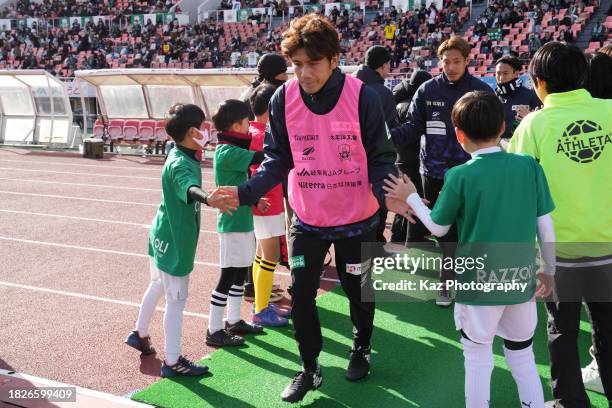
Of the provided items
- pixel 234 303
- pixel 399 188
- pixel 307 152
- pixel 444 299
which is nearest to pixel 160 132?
pixel 234 303

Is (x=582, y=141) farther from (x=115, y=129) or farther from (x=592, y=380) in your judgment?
(x=115, y=129)

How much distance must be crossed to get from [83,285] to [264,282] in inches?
90.9

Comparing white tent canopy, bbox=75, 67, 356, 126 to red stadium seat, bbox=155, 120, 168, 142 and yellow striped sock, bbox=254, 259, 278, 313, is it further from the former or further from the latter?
yellow striped sock, bbox=254, 259, 278, 313

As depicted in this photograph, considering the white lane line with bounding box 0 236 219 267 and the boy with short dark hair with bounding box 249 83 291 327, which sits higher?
the boy with short dark hair with bounding box 249 83 291 327

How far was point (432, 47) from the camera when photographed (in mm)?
25047

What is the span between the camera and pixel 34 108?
65.1 ft

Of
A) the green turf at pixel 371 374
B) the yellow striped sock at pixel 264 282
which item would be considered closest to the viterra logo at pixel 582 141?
the green turf at pixel 371 374

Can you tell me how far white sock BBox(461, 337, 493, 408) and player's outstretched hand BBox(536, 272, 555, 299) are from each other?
37cm

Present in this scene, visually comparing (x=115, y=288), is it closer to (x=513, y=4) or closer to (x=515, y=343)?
(x=515, y=343)

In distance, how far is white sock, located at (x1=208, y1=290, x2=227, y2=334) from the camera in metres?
4.45

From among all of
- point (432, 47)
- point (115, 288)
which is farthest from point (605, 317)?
point (432, 47)

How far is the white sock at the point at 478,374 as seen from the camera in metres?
2.86

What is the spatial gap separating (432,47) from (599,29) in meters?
6.22

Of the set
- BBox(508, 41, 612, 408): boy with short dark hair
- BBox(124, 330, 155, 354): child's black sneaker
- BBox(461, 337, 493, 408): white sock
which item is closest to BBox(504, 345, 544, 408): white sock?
BBox(461, 337, 493, 408): white sock
